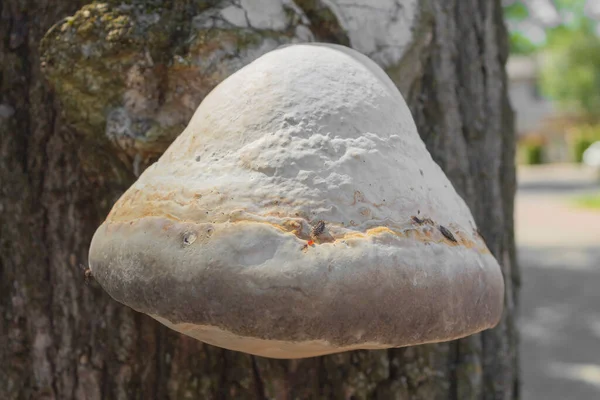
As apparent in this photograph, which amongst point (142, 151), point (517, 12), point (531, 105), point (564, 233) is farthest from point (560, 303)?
point (531, 105)

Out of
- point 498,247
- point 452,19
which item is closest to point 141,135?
point 452,19

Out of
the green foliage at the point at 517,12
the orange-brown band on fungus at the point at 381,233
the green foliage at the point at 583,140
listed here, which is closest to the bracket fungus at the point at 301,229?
the orange-brown band on fungus at the point at 381,233

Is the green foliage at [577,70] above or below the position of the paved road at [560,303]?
above

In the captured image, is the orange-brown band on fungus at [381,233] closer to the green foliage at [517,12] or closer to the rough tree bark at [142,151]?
the rough tree bark at [142,151]

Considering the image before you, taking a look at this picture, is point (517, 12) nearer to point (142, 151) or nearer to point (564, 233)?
point (564, 233)

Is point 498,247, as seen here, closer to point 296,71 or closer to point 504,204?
point 504,204

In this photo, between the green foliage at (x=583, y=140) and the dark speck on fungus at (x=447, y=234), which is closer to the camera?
the dark speck on fungus at (x=447, y=234)

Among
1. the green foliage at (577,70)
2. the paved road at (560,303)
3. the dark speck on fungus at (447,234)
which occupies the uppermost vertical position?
the green foliage at (577,70)
